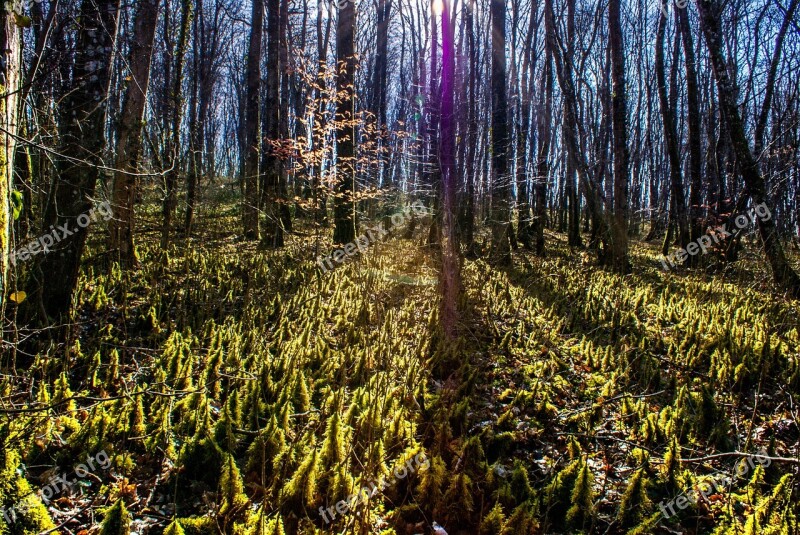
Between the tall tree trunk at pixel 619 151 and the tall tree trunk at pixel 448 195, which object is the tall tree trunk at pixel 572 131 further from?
the tall tree trunk at pixel 448 195

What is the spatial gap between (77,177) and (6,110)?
2734 millimetres

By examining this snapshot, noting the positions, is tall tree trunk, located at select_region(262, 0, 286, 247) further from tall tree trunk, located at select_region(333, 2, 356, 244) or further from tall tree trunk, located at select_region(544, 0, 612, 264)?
tall tree trunk, located at select_region(544, 0, 612, 264)

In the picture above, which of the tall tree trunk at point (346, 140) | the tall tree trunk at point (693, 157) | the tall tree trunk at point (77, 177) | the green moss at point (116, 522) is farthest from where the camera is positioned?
the tall tree trunk at point (693, 157)

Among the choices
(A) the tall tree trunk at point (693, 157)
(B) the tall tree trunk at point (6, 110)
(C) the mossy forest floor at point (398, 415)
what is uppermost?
(A) the tall tree trunk at point (693, 157)

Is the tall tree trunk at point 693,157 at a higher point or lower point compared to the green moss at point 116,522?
higher

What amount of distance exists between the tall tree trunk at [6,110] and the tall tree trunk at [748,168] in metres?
8.44

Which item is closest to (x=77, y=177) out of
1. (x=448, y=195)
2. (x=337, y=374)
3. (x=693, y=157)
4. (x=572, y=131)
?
(x=337, y=374)

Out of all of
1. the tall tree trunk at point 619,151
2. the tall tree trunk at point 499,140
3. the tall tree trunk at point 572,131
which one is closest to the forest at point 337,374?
the tall tree trunk at point 619,151

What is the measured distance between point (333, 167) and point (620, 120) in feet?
21.8

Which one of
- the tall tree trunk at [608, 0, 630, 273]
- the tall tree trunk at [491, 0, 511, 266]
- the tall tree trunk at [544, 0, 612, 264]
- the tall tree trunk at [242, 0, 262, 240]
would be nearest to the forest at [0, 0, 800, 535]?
the tall tree trunk at [608, 0, 630, 273]

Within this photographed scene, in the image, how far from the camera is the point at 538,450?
10.5ft

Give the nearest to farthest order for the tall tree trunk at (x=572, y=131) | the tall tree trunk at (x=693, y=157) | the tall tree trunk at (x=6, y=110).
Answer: the tall tree trunk at (x=6, y=110)
the tall tree trunk at (x=572, y=131)
the tall tree trunk at (x=693, y=157)

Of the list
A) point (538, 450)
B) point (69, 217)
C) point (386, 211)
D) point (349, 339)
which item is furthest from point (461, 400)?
point (386, 211)

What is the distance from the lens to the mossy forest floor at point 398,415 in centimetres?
236
